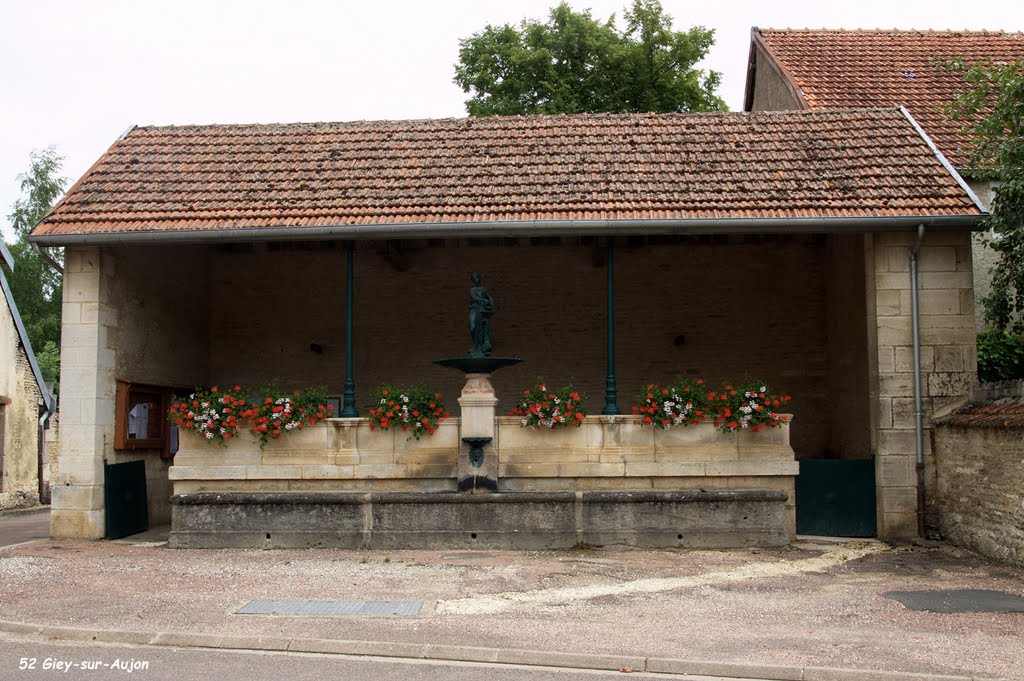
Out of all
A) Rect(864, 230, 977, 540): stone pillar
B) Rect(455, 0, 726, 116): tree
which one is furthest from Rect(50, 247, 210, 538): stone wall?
Rect(455, 0, 726, 116): tree

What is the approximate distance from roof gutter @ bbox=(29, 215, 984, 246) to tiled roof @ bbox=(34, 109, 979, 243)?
9 cm

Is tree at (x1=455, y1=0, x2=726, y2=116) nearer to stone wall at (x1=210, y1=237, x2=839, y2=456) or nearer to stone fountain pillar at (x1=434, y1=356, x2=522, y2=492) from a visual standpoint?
stone wall at (x1=210, y1=237, x2=839, y2=456)

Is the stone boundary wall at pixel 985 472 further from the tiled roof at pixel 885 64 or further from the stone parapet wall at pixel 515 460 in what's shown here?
the tiled roof at pixel 885 64

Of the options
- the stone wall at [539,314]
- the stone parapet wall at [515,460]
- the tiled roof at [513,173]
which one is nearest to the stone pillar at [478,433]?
the stone parapet wall at [515,460]

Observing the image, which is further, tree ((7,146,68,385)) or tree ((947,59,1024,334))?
tree ((7,146,68,385))

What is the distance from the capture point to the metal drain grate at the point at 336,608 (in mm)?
7188

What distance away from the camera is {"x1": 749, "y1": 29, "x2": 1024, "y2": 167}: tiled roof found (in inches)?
642

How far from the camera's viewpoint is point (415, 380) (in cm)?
1505

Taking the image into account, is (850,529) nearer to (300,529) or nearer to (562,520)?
(562,520)

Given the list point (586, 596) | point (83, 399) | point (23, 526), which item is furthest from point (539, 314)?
point (23, 526)

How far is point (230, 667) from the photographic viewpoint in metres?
5.82

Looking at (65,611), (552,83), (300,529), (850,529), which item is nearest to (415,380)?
(300,529)

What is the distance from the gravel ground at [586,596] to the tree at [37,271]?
26.3 metres

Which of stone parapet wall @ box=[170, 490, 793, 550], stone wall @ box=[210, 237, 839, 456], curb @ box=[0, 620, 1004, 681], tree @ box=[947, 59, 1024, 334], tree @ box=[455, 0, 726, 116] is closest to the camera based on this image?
curb @ box=[0, 620, 1004, 681]
